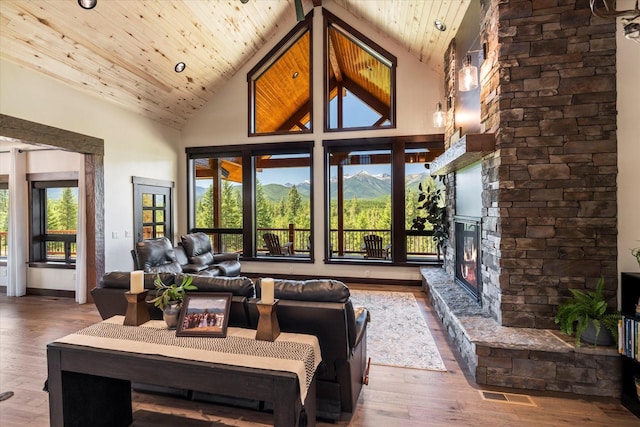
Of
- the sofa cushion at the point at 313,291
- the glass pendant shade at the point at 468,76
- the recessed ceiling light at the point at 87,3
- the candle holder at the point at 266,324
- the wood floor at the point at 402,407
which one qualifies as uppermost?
the recessed ceiling light at the point at 87,3

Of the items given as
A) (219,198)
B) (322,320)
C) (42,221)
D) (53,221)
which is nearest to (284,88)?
(219,198)

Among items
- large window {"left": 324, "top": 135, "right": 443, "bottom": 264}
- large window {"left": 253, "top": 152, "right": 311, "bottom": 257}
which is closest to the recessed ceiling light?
large window {"left": 253, "top": 152, "right": 311, "bottom": 257}

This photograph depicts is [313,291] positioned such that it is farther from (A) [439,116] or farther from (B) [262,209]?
(B) [262,209]

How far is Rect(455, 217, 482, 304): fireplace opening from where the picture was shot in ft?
12.0

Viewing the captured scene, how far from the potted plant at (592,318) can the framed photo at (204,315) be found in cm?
275

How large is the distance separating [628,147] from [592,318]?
1492 mm

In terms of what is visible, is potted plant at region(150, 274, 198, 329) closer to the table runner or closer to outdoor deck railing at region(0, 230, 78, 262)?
the table runner

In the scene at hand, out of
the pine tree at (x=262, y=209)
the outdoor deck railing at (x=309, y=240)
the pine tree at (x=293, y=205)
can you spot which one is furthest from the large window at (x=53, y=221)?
the pine tree at (x=293, y=205)

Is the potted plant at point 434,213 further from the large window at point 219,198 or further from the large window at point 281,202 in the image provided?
the large window at point 219,198

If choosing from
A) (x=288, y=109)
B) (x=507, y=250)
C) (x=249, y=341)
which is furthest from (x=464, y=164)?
(x=288, y=109)

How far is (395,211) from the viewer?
20.1 feet

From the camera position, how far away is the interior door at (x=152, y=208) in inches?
231

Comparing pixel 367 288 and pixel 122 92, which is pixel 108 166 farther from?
pixel 367 288

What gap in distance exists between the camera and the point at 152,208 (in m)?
6.36
